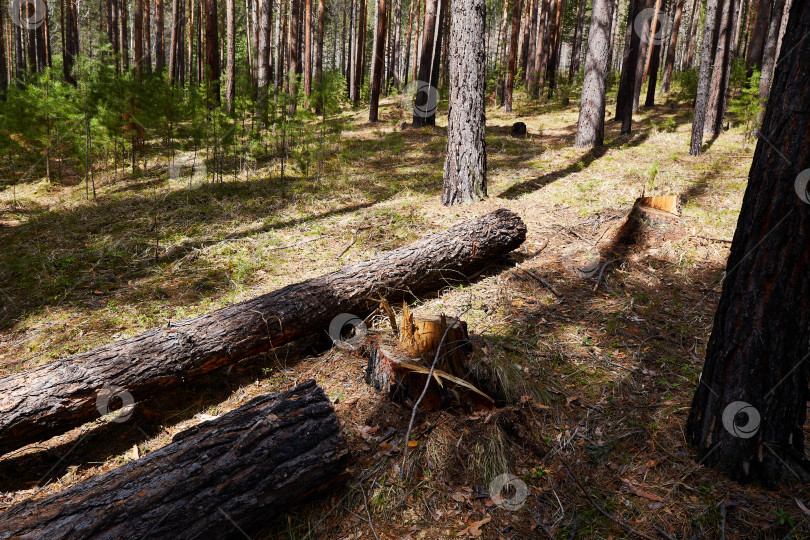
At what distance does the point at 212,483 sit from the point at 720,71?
12.7 meters

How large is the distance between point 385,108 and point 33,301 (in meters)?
15.8

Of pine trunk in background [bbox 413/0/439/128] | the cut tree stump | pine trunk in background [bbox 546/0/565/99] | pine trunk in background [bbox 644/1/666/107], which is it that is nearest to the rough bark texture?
the cut tree stump

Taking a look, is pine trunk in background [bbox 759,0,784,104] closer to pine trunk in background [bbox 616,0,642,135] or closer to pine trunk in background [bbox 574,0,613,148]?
pine trunk in background [bbox 616,0,642,135]

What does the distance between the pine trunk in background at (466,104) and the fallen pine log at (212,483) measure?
478 centimetres

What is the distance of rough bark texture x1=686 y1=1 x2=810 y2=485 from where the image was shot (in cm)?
203

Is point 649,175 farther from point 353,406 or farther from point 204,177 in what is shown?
point 204,177

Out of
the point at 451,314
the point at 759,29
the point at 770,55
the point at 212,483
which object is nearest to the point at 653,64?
the point at 759,29

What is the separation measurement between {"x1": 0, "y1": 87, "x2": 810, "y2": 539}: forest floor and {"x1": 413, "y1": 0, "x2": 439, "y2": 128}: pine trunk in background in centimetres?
451

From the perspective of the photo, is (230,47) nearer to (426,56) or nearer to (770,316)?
(426,56)

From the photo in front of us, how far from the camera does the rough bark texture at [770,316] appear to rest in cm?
203

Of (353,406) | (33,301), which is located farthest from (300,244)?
(353,406)

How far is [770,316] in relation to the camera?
7.32 feet

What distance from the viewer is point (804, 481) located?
2387 millimetres

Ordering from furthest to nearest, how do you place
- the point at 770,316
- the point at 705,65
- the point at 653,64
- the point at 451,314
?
the point at 653,64, the point at 705,65, the point at 451,314, the point at 770,316
